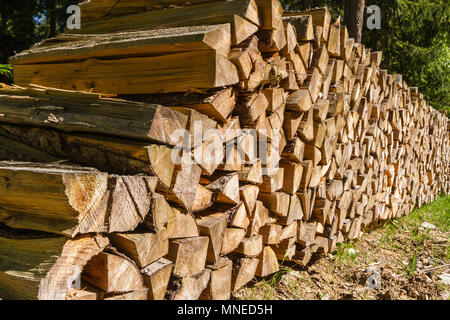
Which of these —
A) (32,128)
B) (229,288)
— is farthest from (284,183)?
(32,128)

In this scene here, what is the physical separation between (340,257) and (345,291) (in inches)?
19.9

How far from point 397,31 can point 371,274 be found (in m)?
8.08

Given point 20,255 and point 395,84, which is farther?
point 395,84

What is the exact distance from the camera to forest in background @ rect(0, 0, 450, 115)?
754 cm

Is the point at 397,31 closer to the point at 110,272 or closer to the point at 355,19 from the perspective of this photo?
the point at 355,19

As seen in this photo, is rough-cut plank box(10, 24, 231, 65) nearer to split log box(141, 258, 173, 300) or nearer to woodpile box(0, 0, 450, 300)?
woodpile box(0, 0, 450, 300)

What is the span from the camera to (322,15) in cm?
244

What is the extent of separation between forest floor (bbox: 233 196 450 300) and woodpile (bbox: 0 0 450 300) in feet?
0.40

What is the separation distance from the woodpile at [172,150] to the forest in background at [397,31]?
5825 mm

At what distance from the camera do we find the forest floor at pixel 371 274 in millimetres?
2355

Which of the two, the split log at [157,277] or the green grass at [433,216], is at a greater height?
the split log at [157,277]

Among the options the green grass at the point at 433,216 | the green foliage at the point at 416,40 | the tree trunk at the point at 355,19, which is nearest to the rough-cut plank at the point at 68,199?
the green grass at the point at 433,216

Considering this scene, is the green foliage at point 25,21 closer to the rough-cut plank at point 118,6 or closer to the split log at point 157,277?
the rough-cut plank at point 118,6

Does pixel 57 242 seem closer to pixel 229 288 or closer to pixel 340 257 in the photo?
pixel 229 288
